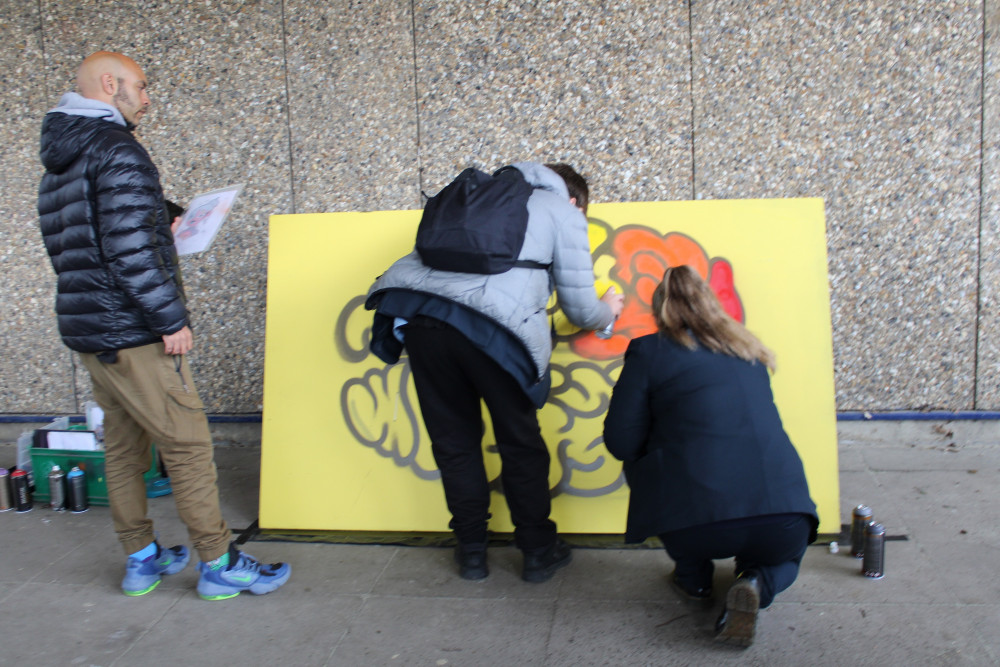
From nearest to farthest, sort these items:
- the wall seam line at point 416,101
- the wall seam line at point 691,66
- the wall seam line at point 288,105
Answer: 1. the wall seam line at point 691,66
2. the wall seam line at point 416,101
3. the wall seam line at point 288,105

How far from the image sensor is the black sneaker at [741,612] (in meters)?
2.13

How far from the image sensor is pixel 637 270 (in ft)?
10.1

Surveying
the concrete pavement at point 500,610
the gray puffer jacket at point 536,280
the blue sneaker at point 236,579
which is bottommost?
the concrete pavement at point 500,610

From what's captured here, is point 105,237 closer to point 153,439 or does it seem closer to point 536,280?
point 153,439

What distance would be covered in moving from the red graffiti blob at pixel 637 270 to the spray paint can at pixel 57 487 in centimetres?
260

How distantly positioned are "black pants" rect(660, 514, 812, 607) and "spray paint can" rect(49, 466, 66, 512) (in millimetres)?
2978

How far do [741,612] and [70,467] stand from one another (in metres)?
3.28

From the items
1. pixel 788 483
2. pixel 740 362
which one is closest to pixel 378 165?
pixel 740 362

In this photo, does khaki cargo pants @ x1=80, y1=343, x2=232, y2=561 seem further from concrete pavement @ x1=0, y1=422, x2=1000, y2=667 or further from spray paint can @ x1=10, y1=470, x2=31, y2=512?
spray paint can @ x1=10, y1=470, x2=31, y2=512

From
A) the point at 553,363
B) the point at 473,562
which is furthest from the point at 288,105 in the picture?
the point at 473,562

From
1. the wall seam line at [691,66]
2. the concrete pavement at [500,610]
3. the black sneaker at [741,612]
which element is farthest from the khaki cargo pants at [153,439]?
the wall seam line at [691,66]

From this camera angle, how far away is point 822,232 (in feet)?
9.78

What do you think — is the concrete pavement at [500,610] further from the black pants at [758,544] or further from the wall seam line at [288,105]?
the wall seam line at [288,105]

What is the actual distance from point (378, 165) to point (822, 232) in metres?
2.39
